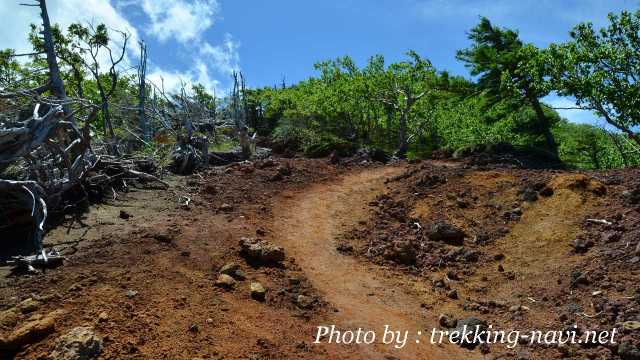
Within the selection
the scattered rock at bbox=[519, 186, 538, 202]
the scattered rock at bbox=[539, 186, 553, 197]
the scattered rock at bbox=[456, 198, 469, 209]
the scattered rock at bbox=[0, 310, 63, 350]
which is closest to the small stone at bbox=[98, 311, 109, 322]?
the scattered rock at bbox=[0, 310, 63, 350]

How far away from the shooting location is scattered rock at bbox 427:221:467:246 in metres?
8.46

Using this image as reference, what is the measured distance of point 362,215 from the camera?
Answer: 33.4ft

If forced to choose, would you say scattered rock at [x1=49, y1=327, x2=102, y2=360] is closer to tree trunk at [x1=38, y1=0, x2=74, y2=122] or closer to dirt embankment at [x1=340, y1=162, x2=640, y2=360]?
dirt embankment at [x1=340, y1=162, x2=640, y2=360]

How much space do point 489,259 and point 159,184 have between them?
6.75 meters

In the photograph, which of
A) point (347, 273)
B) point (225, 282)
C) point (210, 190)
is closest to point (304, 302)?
point (225, 282)

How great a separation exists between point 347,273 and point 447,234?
2190 mm

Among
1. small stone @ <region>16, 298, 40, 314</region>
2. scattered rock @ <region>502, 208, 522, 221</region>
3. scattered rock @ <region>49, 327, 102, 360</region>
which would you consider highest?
scattered rock @ <region>502, 208, 522, 221</region>

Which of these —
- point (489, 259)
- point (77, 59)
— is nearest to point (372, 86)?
point (77, 59)

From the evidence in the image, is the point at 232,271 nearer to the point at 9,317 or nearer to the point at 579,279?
the point at 9,317

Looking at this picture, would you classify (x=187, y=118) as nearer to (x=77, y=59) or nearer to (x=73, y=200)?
(x=73, y=200)

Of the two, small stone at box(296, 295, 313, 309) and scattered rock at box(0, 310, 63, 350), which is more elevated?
small stone at box(296, 295, 313, 309)

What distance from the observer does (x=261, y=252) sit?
6.73 m

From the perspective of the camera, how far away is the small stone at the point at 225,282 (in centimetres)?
578

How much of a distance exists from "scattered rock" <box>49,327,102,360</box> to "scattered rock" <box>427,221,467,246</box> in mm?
5849
